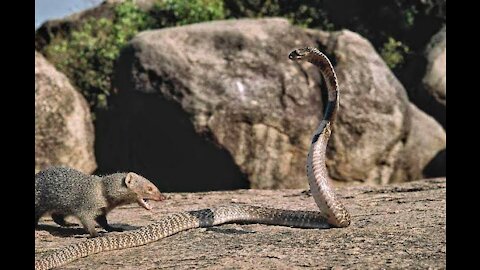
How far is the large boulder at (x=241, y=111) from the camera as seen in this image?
1446cm

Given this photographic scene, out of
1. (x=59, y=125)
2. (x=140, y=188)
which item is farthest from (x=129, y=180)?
(x=59, y=125)

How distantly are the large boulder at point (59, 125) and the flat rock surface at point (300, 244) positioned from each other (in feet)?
20.1

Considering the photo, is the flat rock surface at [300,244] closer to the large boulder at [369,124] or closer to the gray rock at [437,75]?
the large boulder at [369,124]

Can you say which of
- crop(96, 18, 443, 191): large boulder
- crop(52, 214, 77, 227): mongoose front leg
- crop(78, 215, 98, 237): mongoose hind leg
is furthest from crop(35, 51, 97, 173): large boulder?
crop(78, 215, 98, 237): mongoose hind leg

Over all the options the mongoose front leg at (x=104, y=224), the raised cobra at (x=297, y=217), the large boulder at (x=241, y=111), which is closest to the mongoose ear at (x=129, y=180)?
the mongoose front leg at (x=104, y=224)

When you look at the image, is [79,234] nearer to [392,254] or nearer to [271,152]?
[392,254]

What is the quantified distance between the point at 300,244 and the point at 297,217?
1090 millimetres

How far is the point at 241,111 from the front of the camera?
47.6ft

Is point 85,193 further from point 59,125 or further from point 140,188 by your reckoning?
point 59,125

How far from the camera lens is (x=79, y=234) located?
8.26m
